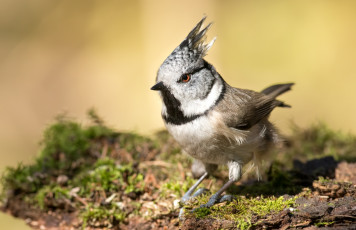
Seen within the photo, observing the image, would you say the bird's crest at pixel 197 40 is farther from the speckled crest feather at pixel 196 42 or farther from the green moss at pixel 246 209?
the green moss at pixel 246 209

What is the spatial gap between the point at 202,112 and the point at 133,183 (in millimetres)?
1027

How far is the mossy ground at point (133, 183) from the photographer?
3.14 m

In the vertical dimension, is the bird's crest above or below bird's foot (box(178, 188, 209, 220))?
above

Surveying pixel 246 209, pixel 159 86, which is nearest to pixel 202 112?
pixel 159 86

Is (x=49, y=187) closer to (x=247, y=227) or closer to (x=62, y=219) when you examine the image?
(x=62, y=219)

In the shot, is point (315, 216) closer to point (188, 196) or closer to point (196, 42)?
point (188, 196)

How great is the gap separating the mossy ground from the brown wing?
0.62 meters

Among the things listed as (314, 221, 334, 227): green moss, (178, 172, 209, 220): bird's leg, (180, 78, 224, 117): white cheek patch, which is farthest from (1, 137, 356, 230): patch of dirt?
(180, 78, 224, 117): white cheek patch

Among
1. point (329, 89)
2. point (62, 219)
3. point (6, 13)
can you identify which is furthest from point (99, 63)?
point (62, 219)

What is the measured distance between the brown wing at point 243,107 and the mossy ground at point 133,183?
24.4 inches

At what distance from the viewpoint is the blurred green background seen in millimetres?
8250

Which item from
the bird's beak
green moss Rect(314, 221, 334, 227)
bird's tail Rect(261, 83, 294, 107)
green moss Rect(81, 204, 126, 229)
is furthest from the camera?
bird's tail Rect(261, 83, 294, 107)

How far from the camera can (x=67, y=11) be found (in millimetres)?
9164

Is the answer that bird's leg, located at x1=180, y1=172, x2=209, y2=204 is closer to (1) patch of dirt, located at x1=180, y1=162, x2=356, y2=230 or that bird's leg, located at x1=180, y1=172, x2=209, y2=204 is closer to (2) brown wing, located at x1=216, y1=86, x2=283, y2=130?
(1) patch of dirt, located at x1=180, y1=162, x2=356, y2=230
